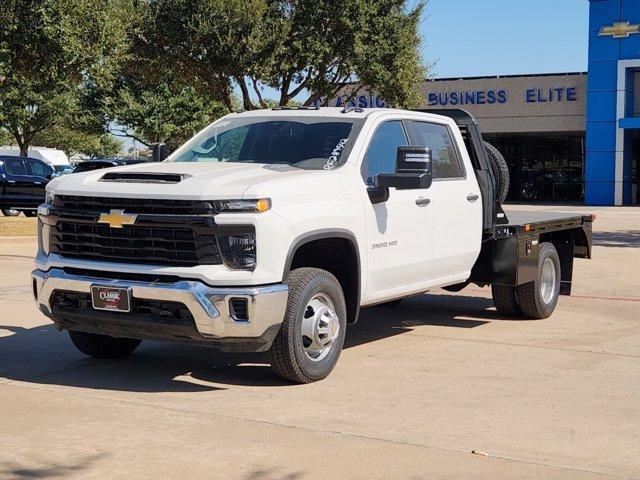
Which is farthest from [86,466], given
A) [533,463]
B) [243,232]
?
[533,463]

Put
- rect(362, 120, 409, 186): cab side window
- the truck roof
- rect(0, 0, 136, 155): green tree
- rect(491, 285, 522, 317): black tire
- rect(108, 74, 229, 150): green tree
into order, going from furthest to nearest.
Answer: rect(108, 74, 229, 150): green tree → rect(0, 0, 136, 155): green tree → rect(491, 285, 522, 317): black tire → the truck roof → rect(362, 120, 409, 186): cab side window

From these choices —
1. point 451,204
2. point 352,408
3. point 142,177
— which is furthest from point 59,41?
point 352,408

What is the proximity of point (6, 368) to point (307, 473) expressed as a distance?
3.49m

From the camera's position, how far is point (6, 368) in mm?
7559

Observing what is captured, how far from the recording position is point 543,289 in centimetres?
1038

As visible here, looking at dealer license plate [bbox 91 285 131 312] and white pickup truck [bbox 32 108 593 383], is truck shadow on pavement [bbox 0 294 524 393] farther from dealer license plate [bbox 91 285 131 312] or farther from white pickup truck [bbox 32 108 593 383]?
dealer license plate [bbox 91 285 131 312]

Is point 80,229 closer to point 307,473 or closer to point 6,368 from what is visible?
point 6,368

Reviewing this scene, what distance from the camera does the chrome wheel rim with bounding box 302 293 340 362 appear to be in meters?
6.95

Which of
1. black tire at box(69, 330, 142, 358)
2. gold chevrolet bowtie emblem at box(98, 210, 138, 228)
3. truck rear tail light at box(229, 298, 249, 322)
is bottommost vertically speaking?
black tire at box(69, 330, 142, 358)

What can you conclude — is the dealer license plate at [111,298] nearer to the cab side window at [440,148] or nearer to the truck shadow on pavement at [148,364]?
the truck shadow on pavement at [148,364]

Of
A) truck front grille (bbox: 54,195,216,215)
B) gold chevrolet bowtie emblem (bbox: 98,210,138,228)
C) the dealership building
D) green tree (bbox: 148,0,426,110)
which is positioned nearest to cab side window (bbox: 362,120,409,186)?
truck front grille (bbox: 54,195,216,215)

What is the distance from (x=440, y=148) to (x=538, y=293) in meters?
2.20

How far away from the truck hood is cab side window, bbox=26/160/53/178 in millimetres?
22040

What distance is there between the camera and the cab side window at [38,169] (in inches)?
1117
